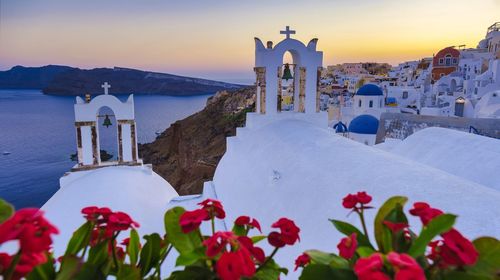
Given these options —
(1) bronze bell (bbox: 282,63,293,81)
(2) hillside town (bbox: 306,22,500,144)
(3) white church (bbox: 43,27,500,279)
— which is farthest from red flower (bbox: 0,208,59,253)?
(2) hillside town (bbox: 306,22,500,144)

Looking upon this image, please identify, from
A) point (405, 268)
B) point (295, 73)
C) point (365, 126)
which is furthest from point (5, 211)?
point (365, 126)

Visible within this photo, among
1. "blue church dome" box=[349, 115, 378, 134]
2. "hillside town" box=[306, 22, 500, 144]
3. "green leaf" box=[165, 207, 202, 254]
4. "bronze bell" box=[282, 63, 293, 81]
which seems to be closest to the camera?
"green leaf" box=[165, 207, 202, 254]

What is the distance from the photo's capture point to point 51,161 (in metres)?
31.9

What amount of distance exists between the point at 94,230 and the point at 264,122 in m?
5.68

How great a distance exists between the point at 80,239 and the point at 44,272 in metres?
0.15

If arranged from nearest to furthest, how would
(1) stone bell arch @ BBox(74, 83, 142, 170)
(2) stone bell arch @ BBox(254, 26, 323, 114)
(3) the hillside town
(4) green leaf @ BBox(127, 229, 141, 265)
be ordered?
1. (4) green leaf @ BBox(127, 229, 141, 265)
2. (2) stone bell arch @ BBox(254, 26, 323, 114)
3. (1) stone bell arch @ BBox(74, 83, 142, 170)
4. (3) the hillside town

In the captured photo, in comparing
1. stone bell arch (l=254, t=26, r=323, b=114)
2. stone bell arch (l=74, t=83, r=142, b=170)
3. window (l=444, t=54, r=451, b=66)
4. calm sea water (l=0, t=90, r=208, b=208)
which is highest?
window (l=444, t=54, r=451, b=66)

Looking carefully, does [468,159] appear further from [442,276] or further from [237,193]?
[442,276]

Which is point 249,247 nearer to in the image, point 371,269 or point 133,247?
point 371,269

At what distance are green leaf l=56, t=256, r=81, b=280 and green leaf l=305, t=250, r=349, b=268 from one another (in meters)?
0.67

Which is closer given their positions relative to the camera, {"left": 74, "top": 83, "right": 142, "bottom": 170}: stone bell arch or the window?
{"left": 74, "top": 83, "right": 142, "bottom": 170}: stone bell arch

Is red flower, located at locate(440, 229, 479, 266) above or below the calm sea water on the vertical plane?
above

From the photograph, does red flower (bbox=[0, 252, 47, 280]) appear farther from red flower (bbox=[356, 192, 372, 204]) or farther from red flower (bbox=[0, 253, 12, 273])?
red flower (bbox=[356, 192, 372, 204])

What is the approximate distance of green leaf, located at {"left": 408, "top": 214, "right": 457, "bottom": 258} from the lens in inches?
37.7
